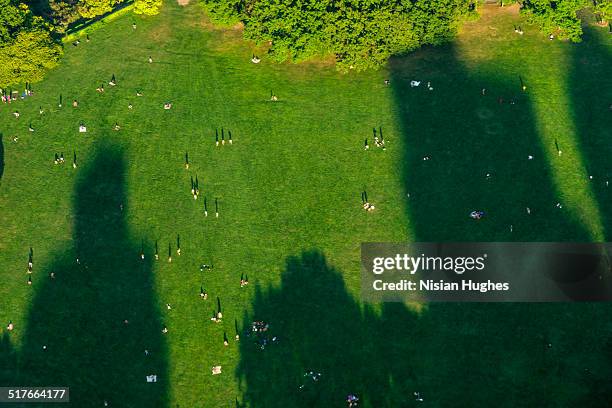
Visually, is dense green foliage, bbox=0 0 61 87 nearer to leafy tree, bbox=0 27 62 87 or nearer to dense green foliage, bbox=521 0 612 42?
leafy tree, bbox=0 27 62 87

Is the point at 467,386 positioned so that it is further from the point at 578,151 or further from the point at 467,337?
the point at 578,151

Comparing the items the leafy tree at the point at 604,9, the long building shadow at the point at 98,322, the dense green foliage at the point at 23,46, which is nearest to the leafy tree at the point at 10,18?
the dense green foliage at the point at 23,46

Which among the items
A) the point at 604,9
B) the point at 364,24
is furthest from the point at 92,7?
the point at 604,9

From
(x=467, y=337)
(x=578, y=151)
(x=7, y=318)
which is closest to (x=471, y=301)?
(x=467, y=337)

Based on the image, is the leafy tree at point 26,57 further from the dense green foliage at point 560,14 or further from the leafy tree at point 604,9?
the leafy tree at point 604,9

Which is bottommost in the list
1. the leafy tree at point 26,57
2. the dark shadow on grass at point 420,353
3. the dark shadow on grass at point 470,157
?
the dark shadow on grass at point 420,353

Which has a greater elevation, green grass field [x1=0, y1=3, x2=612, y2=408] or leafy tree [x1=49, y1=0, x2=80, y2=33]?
leafy tree [x1=49, y1=0, x2=80, y2=33]

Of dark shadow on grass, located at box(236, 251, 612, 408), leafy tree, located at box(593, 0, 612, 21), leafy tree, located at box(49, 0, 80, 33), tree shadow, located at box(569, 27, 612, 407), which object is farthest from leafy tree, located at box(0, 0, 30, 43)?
leafy tree, located at box(593, 0, 612, 21)
